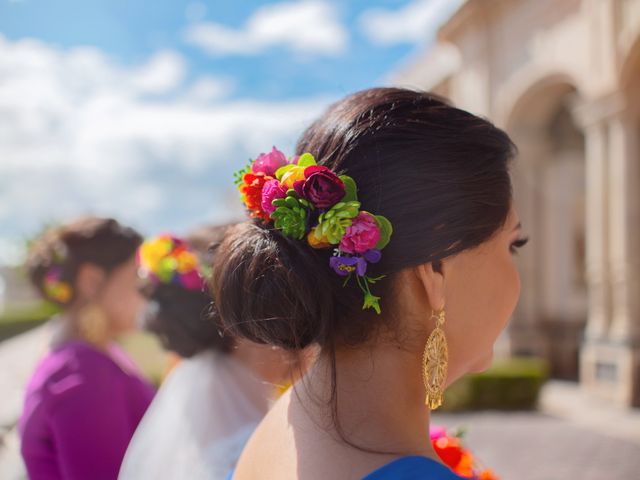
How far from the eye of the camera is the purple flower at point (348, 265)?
109 cm

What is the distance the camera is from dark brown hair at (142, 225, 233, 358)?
102 inches

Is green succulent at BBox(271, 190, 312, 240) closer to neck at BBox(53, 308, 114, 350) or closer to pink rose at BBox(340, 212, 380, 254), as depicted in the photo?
pink rose at BBox(340, 212, 380, 254)

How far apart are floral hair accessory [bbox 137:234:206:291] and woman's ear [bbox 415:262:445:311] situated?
5.40 feet

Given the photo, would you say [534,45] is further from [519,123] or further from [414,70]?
[414,70]

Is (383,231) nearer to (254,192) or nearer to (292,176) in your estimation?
(292,176)

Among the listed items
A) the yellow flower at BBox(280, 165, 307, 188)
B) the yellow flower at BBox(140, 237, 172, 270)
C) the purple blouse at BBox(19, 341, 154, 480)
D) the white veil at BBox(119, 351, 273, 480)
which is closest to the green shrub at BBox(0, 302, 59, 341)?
the yellow flower at BBox(140, 237, 172, 270)

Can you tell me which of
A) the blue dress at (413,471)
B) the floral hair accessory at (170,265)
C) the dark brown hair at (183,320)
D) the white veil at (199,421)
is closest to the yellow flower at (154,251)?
the floral hair accessory at (170,265)

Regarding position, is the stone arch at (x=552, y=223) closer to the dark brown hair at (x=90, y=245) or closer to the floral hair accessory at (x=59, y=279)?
the dark brown hair at (x=90, y=245)

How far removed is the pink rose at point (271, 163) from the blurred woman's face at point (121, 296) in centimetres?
190

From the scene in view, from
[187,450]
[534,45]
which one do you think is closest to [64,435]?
[187,450]

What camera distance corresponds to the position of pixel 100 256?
123 inches

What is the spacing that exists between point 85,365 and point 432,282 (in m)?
1.88

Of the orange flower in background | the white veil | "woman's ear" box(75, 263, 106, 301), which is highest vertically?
"woman's ear" box(75, 263, 106, 301)

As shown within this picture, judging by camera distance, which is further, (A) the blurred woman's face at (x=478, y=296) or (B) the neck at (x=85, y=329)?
(B) the neck at (x=85, y=329)
